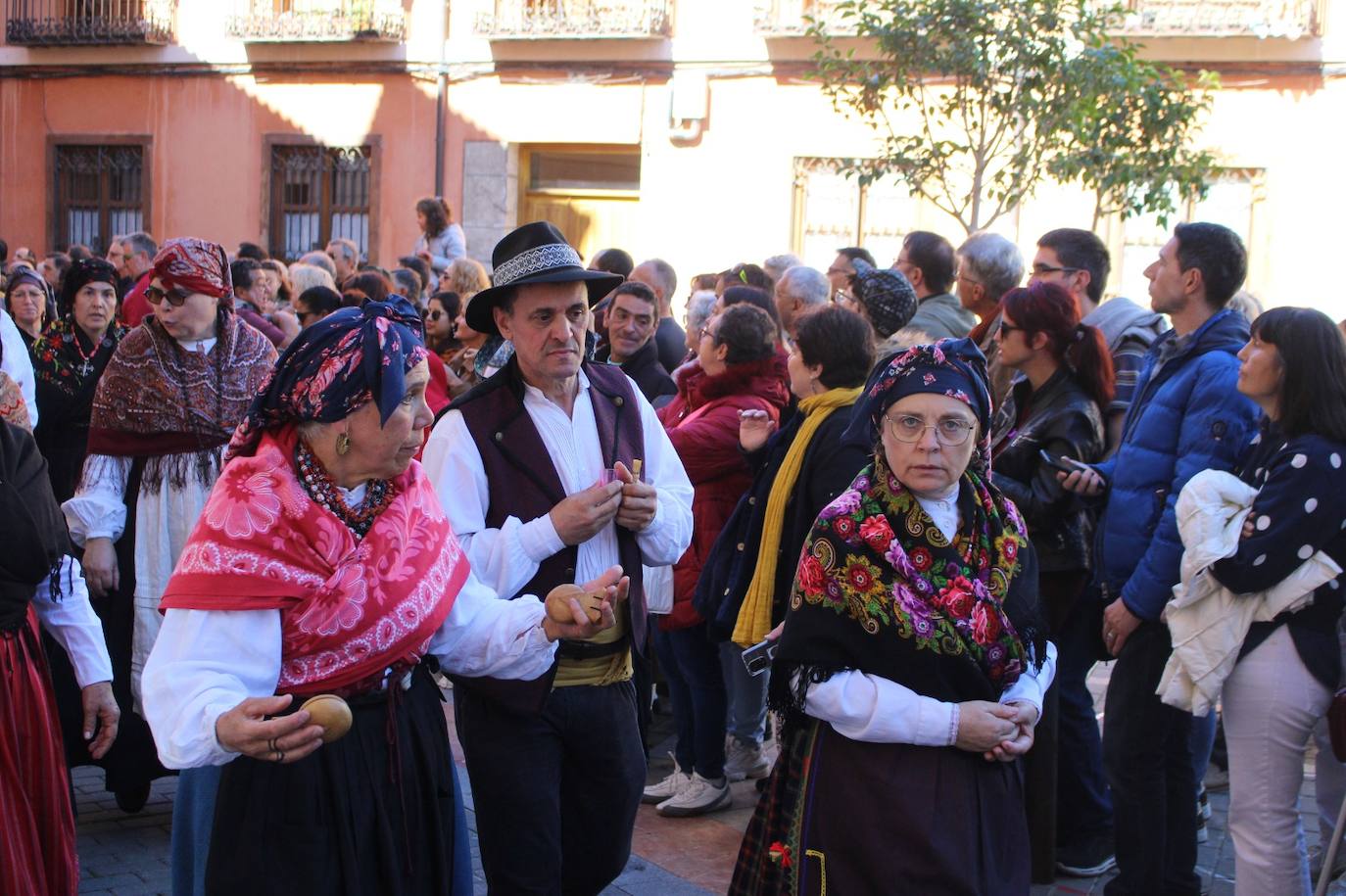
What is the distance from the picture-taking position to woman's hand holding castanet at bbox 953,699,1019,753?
3.16 meters

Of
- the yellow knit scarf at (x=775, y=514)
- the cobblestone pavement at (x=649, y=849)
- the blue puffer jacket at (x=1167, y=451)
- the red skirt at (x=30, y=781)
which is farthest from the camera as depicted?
the cobblestone pavement at (x=649, y=849)

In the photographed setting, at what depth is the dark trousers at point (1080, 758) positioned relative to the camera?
5.16 meters

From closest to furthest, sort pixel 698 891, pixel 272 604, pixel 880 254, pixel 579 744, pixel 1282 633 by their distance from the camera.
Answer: pixel 272 604 < pixel 579 744 < pixel 1282 633 < pixel 698 891 < pixel 880 254

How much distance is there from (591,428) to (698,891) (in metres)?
1.93

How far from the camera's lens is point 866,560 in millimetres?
3223

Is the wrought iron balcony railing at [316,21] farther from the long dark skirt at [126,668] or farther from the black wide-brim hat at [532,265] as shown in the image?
the black wide-brim hat at [532,265]

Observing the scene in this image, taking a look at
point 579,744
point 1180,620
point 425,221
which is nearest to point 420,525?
point 579,744

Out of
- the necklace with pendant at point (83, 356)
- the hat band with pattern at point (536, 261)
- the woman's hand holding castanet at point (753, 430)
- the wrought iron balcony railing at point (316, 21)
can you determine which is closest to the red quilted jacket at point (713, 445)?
the woman's hand holding castanet at point (753, 430)

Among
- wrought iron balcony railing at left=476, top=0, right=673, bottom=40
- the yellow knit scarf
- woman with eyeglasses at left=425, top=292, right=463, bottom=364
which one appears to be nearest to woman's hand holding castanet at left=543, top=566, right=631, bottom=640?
the yellow knit scarf

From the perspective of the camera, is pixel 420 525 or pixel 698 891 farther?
pixel 698 891

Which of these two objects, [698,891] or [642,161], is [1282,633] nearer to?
[698,891]

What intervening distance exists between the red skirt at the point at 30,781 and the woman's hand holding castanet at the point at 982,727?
7.37 feet

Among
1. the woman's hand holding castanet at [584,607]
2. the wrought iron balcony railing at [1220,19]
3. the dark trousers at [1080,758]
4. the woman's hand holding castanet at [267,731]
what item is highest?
the wrought iron balcony railing at [1220,19]

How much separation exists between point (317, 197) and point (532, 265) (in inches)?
669
